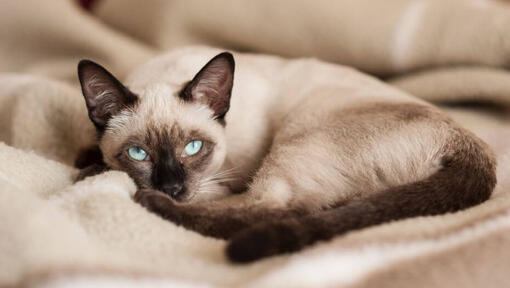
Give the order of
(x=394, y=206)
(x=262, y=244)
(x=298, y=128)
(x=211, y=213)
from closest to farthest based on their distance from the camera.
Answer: (x=262, y=244), (x=394, y=206), (x=211, y=213), (x=298, y=128)

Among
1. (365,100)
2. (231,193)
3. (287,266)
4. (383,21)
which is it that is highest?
(383,21)

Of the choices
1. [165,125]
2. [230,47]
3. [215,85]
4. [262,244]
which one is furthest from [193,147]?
[230,47]

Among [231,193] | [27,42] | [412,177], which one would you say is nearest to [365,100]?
[412,177]

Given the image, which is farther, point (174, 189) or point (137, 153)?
point (137, 153)

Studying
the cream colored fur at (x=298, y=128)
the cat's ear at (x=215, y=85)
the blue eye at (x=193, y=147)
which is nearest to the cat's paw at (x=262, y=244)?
the cream colored fur at (x=298, y=128)

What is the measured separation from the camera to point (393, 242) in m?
1.07

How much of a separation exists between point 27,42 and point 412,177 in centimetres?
242

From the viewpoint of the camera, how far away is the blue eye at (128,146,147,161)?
1579 millimetres

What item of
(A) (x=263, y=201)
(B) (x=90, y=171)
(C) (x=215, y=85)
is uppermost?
(C) (x=215, y=85)

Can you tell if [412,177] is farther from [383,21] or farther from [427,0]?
[427,0]

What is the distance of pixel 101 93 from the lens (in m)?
1.61

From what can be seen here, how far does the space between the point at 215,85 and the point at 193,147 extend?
0.24m

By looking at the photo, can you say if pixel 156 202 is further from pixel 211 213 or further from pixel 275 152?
pixel 275 152

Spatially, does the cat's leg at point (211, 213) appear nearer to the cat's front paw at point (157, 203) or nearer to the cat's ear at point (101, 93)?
the cat's front paw at point (157, 203)
